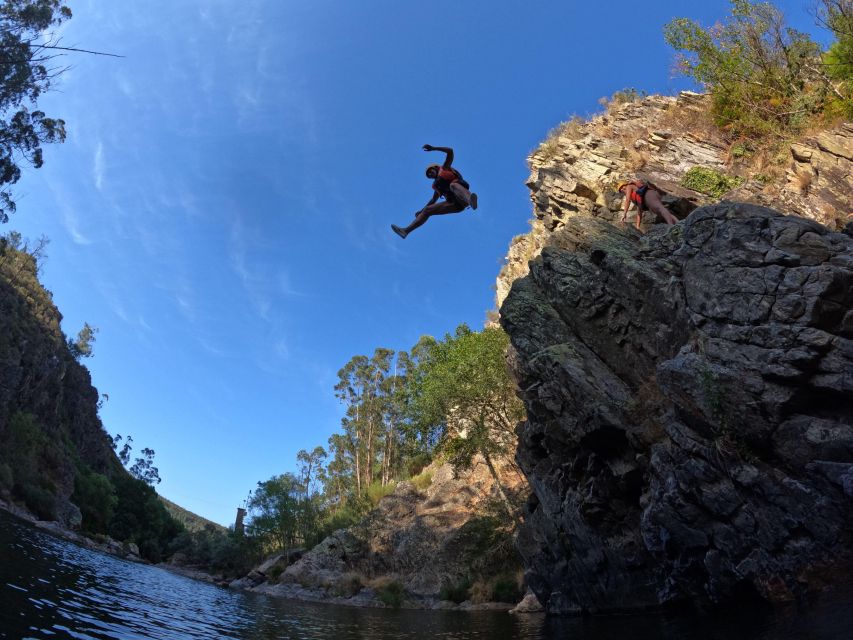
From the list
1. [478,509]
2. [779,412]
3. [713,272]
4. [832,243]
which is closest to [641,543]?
[779,412]

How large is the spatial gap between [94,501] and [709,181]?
8301 centimetres

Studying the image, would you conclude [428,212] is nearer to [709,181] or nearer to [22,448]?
[709,181]

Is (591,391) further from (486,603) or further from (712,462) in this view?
(486,603)

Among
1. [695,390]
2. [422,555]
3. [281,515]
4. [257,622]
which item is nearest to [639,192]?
[695,390]

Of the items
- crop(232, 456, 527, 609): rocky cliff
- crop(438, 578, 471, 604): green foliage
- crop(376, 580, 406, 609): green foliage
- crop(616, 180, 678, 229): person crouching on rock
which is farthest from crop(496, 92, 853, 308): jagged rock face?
crop(376, 580, 406, 609): green foliage

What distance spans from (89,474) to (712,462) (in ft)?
306

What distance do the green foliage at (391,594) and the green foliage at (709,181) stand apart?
27.7m

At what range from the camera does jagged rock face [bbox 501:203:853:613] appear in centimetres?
1045

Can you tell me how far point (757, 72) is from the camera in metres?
25.4

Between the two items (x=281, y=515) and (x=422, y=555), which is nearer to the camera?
(x=422, y=555)

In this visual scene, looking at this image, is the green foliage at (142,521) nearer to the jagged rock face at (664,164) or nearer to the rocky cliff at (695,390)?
the jagged rock face at (664,164)

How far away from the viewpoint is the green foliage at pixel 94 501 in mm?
69750

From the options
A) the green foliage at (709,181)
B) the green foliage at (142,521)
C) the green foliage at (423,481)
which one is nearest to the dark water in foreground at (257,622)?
the green foliage at (709,181)

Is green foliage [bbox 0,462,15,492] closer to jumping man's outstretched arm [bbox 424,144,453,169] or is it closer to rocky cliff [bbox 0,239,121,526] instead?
rocky cliff [bbox 0,239,121,526]
